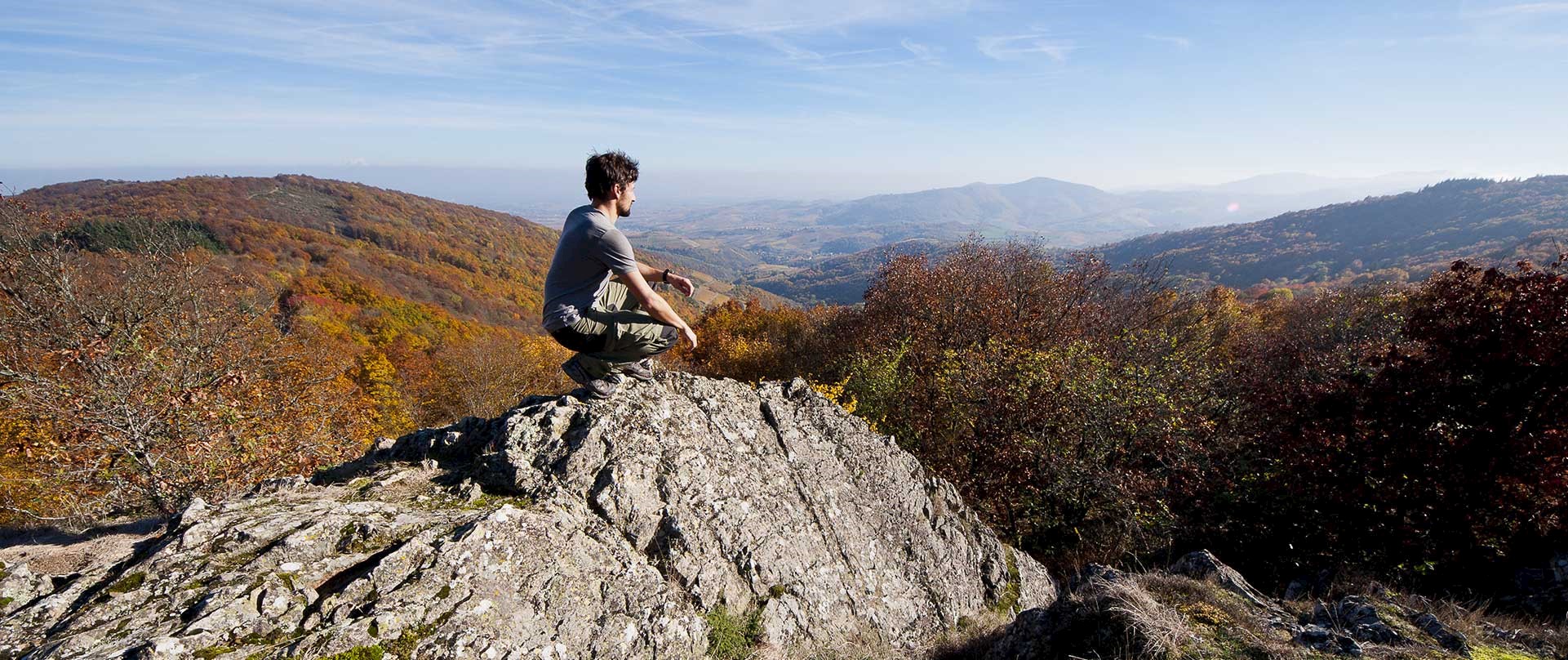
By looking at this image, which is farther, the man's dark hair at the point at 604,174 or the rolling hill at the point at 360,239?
the rolling hill at the point at 360,239

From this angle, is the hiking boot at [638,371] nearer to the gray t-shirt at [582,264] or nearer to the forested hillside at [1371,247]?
the gray t-shirt at [582,264]

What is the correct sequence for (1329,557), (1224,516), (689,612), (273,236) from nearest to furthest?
(689,612) → (1329,557) → (1224,516) → (273,236)

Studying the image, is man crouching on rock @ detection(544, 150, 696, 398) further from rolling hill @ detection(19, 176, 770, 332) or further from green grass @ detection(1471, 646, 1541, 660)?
rolling hill @ detection(19, 176, 770, 332)

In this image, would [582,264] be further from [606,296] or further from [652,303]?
[652,303]

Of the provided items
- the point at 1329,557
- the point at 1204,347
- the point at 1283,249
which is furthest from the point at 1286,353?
the point at 1283,249

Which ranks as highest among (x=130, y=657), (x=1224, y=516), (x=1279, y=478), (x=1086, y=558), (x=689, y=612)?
(x=130, y=657)

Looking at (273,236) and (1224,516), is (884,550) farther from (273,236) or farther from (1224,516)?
(273,236)

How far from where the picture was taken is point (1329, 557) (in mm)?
10766

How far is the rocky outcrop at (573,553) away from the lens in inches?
141

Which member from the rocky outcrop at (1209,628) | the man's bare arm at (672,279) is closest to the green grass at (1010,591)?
the rocky outcrop at (1209,628)

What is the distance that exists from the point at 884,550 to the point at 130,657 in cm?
627

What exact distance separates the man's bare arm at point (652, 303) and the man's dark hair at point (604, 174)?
31.6 inches

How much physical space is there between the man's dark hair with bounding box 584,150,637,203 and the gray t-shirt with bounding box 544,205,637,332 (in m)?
0.17

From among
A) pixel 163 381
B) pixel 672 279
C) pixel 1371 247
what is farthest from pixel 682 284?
pixel 1371 247
